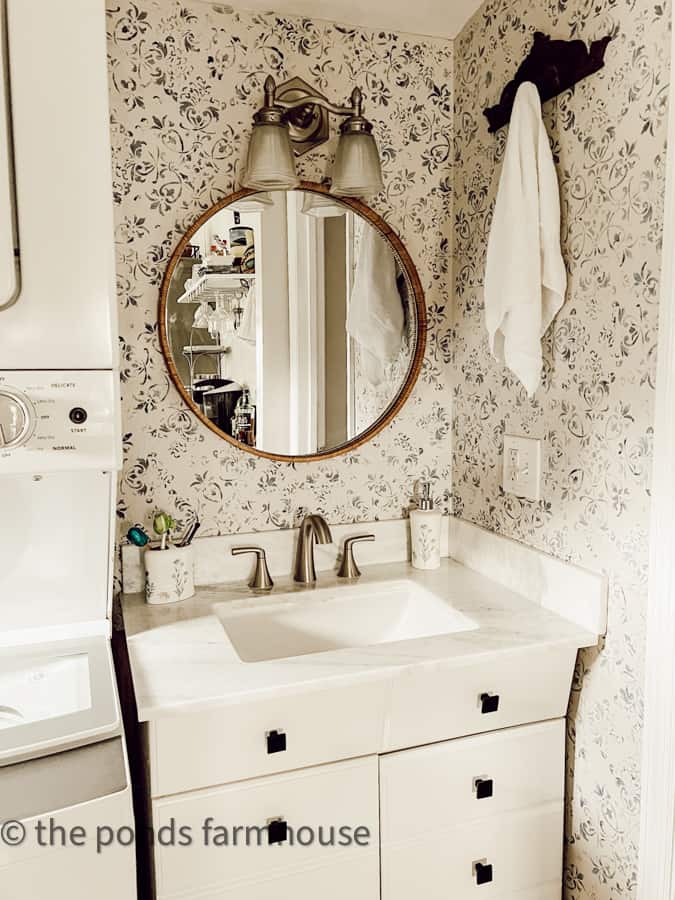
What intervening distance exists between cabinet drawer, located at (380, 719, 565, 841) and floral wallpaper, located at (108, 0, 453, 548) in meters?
0.66

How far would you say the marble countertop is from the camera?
1204 mm

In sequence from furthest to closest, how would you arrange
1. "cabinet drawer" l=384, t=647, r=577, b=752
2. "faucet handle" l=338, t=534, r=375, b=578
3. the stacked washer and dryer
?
1. "faucet handle" l=338, t=534, r=375, b=578
2. "cabinet drawer" l=384, t=647, r=577, b=752
3. the stacked washer and dryer

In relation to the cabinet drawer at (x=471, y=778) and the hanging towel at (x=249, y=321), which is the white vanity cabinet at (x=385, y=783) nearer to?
the cabinet drawer at (x=471, y=778)

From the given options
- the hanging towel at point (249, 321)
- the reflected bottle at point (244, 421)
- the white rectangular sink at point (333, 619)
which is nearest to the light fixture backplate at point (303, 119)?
the hanging towel at point (249, 321)

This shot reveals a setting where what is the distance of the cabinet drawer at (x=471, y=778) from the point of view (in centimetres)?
136

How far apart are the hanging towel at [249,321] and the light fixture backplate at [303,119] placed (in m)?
0.37

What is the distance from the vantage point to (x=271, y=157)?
159 centimetres

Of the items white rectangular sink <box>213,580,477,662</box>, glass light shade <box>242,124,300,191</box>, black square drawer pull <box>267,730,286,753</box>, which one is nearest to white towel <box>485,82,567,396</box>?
glass light shade <box>242,124,300,191</box>

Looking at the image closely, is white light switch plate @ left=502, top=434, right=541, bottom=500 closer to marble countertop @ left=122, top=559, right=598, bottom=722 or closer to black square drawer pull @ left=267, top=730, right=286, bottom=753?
marble countertop @ left=122, top=559, right=598, bottom=722

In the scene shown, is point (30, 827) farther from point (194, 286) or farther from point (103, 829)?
point (194, 286)

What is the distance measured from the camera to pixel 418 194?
6.11 feet

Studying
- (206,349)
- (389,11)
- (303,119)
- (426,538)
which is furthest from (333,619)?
(389,11)

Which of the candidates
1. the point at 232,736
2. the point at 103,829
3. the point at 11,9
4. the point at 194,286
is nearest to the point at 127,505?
the point at 194,286

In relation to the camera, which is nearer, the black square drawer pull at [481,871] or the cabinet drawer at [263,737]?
the cabinet drawer at [263,737]
